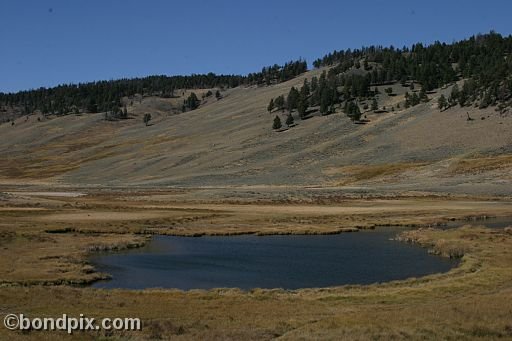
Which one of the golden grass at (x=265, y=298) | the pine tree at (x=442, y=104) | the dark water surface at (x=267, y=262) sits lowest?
the dark water surface at (x=267, y=262)

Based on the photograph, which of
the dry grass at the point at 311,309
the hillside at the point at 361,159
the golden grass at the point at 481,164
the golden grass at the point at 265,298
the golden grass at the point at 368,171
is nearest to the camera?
the dry grass at the point at 311,309

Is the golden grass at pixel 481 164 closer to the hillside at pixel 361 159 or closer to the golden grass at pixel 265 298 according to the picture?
the hillside at pixel 361 159

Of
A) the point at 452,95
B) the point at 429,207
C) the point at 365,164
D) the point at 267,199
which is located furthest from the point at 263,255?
the point at 452,95

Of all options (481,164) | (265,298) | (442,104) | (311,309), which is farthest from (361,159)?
(311,309)

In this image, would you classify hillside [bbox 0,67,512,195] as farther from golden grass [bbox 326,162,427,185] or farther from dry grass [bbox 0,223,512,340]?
dry grass [bbox 0,223,512,340]

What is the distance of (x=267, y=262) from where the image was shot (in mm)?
45312

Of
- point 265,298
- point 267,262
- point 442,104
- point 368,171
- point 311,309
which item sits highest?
point 442,104

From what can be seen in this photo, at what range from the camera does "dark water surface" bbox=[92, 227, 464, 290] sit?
124 feet

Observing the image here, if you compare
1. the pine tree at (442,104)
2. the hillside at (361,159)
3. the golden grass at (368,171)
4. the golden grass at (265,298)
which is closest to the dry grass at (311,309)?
the golden grass at (265,298)

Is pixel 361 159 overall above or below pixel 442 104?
below

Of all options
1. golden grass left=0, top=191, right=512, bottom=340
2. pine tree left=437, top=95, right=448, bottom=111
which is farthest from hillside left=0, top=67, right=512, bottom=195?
golden grass left=0, top=191, right=512, bottom=340

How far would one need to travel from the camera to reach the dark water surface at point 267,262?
3781cm

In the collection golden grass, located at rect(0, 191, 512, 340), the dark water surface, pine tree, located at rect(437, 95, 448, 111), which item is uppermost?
pine tree, located at rect(437, 95, 448, 111)

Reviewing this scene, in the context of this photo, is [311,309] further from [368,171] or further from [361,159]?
[361,159]
